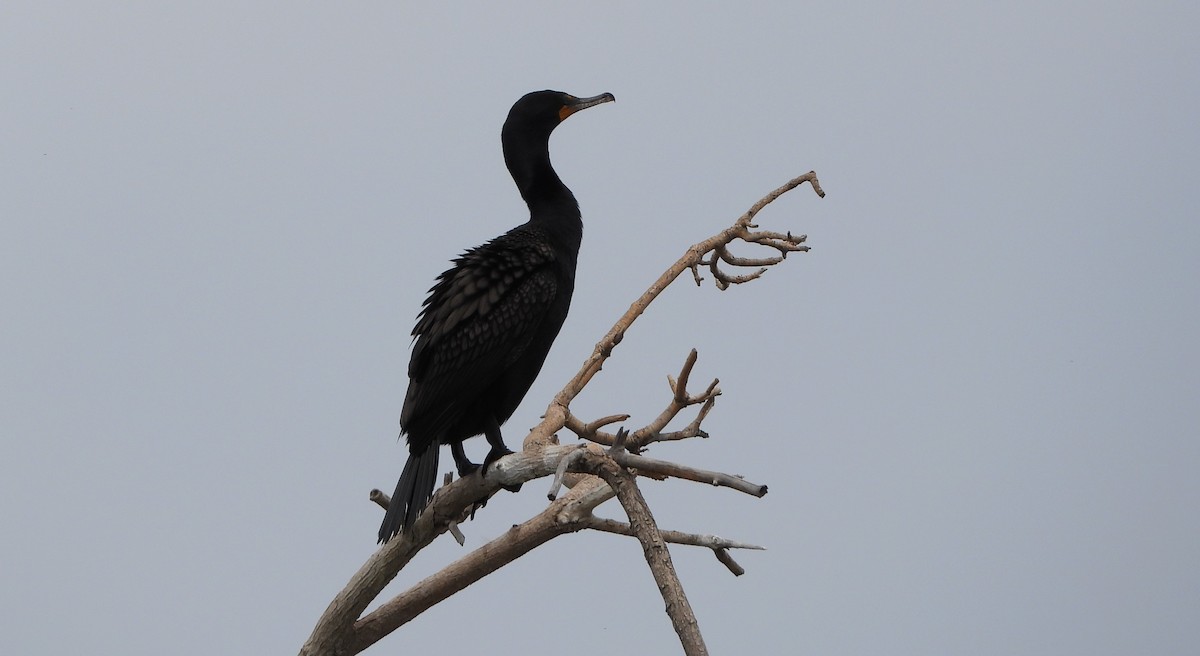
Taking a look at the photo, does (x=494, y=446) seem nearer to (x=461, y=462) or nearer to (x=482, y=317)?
(x=461, y=462)

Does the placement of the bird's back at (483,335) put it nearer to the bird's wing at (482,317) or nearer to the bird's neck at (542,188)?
the bird's wing at (482,317)

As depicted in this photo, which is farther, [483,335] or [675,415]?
[675,415]

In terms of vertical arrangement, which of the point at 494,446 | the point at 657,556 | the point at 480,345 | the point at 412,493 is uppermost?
the point at 480,345

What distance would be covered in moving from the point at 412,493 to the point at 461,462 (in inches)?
8.2

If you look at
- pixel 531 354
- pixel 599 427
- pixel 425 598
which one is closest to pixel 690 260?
pixel 599 427

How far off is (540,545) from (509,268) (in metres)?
0.85

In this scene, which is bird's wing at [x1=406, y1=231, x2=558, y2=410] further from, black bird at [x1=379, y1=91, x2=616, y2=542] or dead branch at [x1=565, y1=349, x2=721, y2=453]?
dead branch at [x1=565, y1=349, x2=721, y2=453]

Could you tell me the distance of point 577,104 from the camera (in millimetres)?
4199

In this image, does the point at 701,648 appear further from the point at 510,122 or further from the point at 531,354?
the point at 510,122

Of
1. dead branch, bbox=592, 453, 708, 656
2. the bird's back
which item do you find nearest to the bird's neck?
the bird's back

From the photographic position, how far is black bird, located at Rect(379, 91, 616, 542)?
3482 millimetres

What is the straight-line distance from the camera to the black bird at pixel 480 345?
3.48 metres

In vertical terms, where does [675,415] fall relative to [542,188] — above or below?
A: below

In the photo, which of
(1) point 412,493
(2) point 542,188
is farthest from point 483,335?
(2) point 542,188
